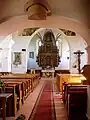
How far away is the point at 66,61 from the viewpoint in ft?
107

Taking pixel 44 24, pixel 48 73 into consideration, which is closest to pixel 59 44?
pixel 48 73

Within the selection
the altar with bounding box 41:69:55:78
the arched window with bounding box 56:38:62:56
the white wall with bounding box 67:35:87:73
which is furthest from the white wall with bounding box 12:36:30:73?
the arched window with bounding box 56:38:62:56

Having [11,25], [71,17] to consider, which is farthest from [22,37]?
[71,17]

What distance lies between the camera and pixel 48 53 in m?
32.0

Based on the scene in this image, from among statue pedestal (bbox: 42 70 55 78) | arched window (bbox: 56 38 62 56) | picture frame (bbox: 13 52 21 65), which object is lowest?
statue pedestal (bbox: 42 70 55 78)

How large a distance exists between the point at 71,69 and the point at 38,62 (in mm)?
6133

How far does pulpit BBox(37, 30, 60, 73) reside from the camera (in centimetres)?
3167

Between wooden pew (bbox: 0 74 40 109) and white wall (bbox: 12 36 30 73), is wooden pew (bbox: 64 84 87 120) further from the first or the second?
white wall (bbox: 12 36 30 73)

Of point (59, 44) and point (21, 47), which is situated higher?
point (59, 44)

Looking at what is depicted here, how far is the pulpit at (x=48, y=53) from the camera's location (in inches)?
1247

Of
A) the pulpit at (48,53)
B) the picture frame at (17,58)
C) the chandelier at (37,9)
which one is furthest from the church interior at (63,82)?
the pulpit at (48,53)

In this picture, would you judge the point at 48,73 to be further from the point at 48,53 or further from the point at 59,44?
the point at 59,44

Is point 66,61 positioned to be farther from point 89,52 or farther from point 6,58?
point 89,52

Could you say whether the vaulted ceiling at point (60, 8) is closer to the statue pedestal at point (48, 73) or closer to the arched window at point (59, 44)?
the statue pedestal at point (48, 73)
